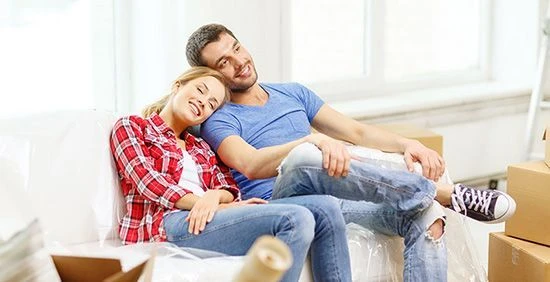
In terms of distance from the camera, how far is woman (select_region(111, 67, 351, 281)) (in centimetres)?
263

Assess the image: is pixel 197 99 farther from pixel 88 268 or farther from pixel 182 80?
pixel 88 268

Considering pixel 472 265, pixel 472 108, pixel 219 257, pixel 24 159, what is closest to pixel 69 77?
pixel 24 159

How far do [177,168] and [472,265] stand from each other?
2.90ft

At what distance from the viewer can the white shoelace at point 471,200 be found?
2824 mm

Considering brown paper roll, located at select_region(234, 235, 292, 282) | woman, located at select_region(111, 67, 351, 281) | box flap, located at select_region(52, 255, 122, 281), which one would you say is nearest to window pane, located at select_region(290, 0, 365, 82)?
woman, located at select_region(111, 67, 351, 281)

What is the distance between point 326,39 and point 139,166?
185 cm

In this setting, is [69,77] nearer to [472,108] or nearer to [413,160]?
[413,160]

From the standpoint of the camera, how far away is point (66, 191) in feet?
9.03

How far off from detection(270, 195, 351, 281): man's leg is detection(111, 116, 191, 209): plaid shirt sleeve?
339 mm

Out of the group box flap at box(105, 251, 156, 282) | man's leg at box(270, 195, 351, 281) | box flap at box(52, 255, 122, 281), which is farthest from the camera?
man's leg at box(270, 195, 351, 281)

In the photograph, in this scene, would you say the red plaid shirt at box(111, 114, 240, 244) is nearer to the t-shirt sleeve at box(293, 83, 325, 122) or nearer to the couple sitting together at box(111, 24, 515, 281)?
the couple sitting together at box(111, 24, 515, 281)

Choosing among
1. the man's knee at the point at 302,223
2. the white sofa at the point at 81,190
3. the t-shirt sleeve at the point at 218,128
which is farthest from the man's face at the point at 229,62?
the man's knee at the point at 302,223

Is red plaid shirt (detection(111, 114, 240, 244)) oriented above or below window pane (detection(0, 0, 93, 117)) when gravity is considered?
below

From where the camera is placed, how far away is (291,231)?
257 centimetres
